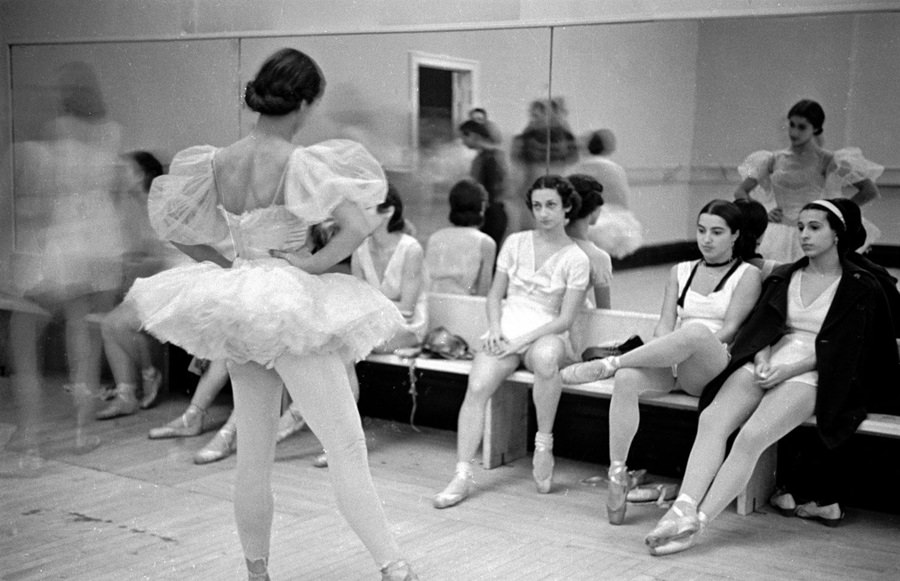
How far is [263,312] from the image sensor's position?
8.45 ft

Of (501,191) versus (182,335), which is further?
(501,191)

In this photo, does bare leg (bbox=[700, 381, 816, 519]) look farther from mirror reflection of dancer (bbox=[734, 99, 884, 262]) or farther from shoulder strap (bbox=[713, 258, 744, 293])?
mirror reflection of dancer (bbox=[734, 99, 884, 262])

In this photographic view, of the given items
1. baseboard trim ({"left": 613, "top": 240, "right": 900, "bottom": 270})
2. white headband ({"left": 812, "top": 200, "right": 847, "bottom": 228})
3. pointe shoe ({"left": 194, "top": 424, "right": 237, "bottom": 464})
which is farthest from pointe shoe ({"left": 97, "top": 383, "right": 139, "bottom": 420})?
white headband ({"left": 812, "top": 200, "right": 847, "bottom": 228})

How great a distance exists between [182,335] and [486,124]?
11.4 feet

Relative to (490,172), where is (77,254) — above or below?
below

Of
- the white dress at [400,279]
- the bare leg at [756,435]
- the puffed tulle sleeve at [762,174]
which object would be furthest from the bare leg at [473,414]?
the puffed tulle sleeve at [762,174]

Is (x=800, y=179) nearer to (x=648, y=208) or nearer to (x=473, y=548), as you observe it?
(x=648, y=208)

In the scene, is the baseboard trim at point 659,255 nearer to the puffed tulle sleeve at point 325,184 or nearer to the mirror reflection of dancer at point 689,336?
the mirror reflection of dancer at point 689,336

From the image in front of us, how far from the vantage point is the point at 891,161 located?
5.42 m

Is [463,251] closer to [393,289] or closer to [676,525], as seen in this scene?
[393,289]

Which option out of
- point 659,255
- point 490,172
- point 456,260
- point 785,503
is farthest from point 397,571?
point 659,255

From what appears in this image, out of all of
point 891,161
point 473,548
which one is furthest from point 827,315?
point 891,161

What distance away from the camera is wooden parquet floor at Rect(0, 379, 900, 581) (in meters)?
3.27

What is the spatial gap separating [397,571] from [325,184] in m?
0.93
